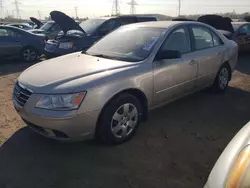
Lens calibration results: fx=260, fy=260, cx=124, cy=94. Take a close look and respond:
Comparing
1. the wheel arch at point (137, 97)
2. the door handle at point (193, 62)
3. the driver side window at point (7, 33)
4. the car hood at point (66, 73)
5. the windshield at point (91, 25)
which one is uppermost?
the windshield at point (91, 25)

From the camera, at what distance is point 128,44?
3951 millimetres

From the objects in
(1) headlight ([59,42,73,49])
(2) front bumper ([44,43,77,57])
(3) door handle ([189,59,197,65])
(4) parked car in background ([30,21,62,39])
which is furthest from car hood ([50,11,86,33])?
(4) parked car in background ([30,21,62,39])

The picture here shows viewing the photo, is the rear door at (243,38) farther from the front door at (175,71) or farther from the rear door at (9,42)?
the rear door at (9,42)

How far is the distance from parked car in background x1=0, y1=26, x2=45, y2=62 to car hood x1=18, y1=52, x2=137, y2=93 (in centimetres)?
626

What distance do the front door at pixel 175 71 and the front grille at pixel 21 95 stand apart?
1689 mm

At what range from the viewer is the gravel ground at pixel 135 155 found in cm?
277

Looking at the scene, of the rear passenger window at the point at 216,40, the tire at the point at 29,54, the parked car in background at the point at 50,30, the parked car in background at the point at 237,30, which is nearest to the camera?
the rear passenger window at the point at 216,40

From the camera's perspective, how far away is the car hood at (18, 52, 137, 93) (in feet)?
9.76

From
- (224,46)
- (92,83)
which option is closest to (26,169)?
(92,83)

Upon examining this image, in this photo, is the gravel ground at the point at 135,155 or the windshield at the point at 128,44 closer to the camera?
the gravel ground at the point at 135,155

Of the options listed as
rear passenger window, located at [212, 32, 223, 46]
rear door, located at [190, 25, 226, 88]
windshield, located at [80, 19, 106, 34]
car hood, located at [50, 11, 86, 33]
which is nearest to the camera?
rear door, located at [190, 25, 226, 88]

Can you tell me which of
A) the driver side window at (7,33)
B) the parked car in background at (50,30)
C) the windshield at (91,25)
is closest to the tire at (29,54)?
the driver side window at (7,33)

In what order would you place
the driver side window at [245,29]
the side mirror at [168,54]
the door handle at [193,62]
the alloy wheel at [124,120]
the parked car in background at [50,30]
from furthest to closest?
1. the parked car in background at [50,30]
2. the driver side window at [245,29]
3. the door handle at [193,62]
4. the side mirror at [168,54]
5. the alloy wheel at [124,120]

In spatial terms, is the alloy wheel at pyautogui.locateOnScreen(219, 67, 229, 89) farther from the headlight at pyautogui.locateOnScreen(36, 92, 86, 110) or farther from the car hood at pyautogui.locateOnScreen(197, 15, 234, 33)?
the car hood at pyautogui.locateOnScreen(197, 15, 234, 33)
